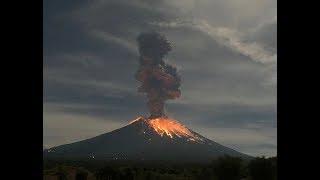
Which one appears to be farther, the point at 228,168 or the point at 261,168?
the point at 228,168

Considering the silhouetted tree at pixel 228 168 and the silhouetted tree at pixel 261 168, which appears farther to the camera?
the silhouetted tree at pixel 228 168

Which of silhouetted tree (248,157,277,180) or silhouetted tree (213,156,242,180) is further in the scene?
silhouetted tree (213,156,242,180)
